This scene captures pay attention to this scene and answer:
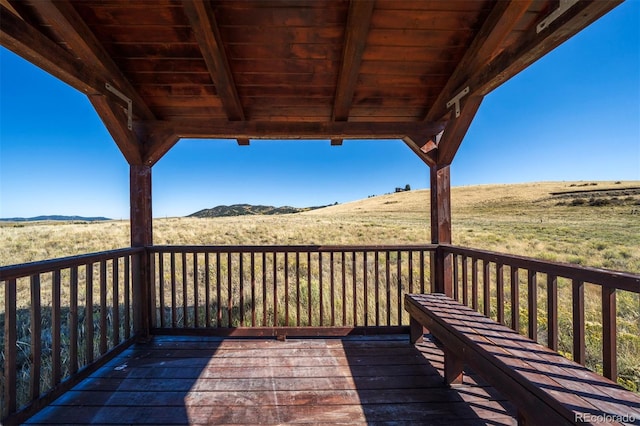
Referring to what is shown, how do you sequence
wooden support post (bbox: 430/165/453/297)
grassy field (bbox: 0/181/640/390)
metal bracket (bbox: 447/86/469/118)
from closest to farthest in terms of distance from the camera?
metal bracket (bbox: 447/86/469/118) < wooden support post (bbox: 430/165/453/297) < grassy field (bbox: 0/181/640/390)

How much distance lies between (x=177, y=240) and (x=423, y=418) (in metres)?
12.3

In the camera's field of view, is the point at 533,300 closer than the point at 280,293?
Yes

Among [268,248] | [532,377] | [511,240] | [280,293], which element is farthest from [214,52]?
[511,240]

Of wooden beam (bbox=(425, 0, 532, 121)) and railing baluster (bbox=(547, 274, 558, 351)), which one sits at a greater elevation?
wooden beam (bbox=(425, 0, 532, 121))

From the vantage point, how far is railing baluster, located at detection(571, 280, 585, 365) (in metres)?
1.70

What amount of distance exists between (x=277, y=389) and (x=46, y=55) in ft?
9.26

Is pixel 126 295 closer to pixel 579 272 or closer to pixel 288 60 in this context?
pixel 288 60

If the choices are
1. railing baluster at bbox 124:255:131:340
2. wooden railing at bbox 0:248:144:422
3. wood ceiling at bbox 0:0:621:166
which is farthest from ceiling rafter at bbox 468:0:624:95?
railing baluster at bbox 124:255:131:340

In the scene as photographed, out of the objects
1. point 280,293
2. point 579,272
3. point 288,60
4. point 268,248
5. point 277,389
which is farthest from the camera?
point 280,293

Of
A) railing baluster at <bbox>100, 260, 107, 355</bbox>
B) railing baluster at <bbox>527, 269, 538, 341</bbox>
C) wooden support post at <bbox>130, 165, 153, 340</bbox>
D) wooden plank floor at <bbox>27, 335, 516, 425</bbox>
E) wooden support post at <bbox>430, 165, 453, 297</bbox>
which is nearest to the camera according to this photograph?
wooden plank floor at <bbox>27, 335, 516, 425</bbox>

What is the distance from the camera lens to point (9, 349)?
1743 mm

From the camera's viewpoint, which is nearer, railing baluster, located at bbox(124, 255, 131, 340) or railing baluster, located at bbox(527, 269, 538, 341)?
railing baluster, located at bbox(527, 269, 538, 341)

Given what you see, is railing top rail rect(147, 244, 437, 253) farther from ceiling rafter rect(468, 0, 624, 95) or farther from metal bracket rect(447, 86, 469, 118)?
ceiling rafter rect(468, 0, 624, 95)

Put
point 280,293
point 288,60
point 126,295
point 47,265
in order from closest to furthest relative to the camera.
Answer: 1. point 47,265
2. point 288,60
3. point 126,295
4. point 280,293
